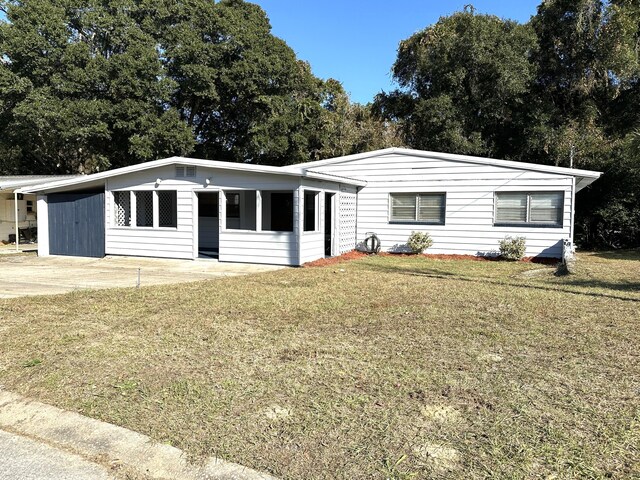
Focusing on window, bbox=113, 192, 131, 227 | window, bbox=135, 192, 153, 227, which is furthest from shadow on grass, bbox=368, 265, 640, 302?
window, bbox=113, 192, 131, 227

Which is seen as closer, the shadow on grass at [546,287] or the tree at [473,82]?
the shadow on grass at [546,287]

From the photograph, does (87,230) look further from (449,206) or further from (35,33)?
(35,33)

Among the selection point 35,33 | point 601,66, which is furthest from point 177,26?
point 601,66

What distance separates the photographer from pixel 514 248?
42.1 ft

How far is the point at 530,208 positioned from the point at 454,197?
2048mm

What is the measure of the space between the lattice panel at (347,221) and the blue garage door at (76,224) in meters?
7.00

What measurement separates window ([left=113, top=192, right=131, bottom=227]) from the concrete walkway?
11443 millimetres

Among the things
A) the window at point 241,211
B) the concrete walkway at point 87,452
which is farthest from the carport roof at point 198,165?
the concrete walkway at point 87,452

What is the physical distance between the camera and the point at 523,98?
21.0 meters

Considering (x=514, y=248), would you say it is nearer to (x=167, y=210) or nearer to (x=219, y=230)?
(x=219, y=230)

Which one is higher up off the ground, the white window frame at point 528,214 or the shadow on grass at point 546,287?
the white window frame at point 528,214

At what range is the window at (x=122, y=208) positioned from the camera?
14000 mm

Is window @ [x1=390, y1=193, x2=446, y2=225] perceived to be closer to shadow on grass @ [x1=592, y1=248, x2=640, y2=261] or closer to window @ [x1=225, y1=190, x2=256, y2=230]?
window @ [x1=225, y1=190, x2=256, y2=230]

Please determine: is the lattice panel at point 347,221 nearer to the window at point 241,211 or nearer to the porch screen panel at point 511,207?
the window at point 241,211
